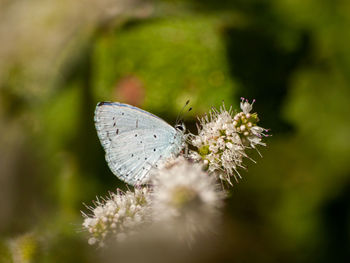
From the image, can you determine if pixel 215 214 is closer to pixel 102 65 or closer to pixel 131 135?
pixel 131 135

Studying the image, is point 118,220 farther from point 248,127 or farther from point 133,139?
point 248,127

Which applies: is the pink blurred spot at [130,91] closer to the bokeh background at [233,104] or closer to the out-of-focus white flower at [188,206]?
the bokeh background at [233,104]

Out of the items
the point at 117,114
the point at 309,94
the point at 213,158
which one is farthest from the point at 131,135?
the point at 309,94

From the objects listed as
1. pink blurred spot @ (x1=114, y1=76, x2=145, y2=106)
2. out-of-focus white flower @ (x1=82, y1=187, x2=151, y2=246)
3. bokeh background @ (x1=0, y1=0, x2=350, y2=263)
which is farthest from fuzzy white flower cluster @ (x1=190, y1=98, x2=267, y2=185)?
pink blurred spot @ (x1=114, y1=76, x2=145, y2=106)

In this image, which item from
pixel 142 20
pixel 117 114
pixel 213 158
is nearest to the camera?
pixel 213 158

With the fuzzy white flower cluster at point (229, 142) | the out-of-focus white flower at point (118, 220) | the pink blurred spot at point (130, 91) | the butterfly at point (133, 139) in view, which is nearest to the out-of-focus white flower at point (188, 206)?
the out-of-focus white flower at point (118, 220)

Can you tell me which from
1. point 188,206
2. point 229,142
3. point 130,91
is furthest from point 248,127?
point 130,91

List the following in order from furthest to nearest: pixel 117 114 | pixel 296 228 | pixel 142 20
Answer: pixel 142 20 < pixel 296 228 < pixel 117 114
